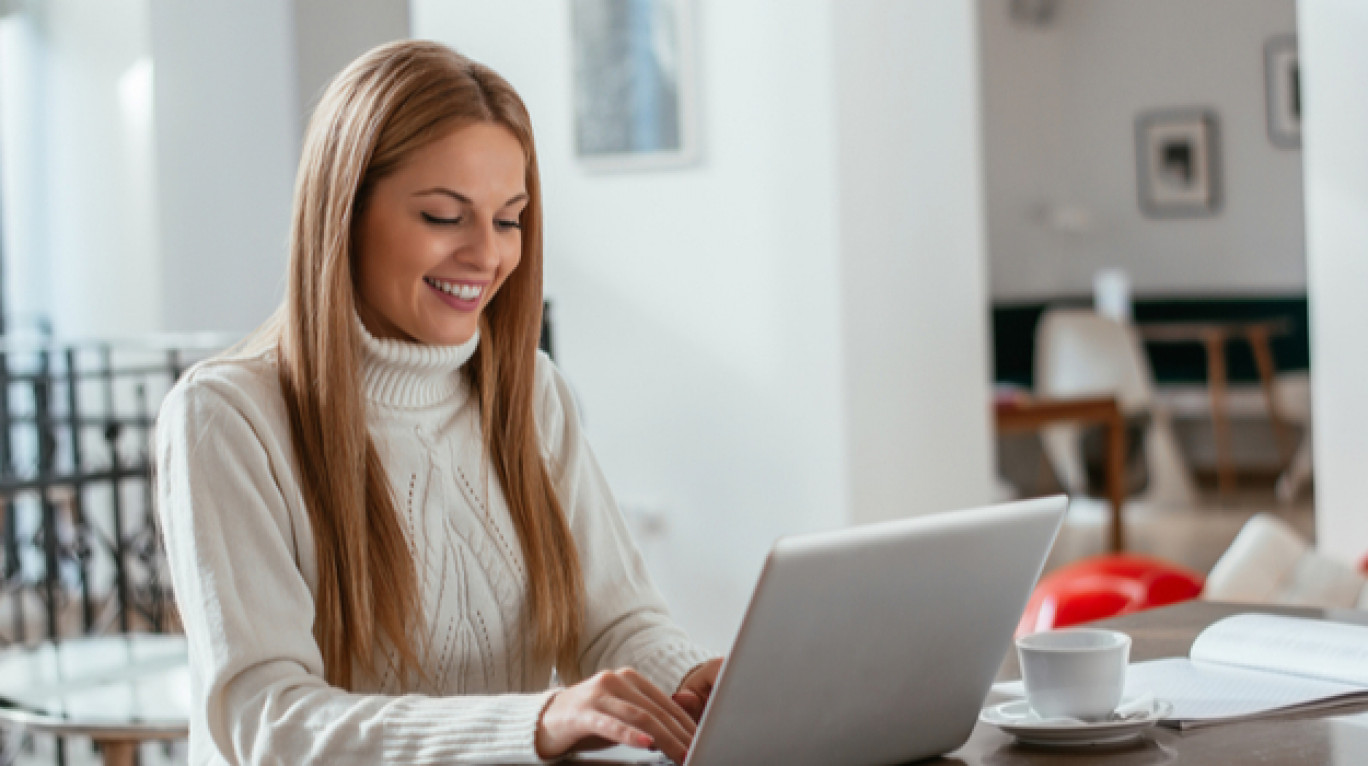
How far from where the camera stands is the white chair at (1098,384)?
6703 millimetres

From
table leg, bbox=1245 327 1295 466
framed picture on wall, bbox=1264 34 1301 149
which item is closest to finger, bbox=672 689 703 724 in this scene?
table leg, bbox=1245 327 1295 466

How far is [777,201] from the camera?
12.4 feet

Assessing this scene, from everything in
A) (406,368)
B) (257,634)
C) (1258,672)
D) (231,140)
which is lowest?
(1258,672)

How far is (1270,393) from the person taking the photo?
24.3 feet

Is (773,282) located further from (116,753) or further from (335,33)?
(116,753)

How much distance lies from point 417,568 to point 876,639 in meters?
0.52

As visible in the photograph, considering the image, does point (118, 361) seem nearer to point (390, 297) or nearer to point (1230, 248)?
point (1230, 248)

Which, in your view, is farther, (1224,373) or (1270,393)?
(1224,373)

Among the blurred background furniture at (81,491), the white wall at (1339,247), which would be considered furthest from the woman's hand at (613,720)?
the white wall at (1339,247)

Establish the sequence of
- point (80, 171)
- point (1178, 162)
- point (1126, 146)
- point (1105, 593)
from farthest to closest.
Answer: point (1126, 146) < point (1178, 162) < point (80, 171) < point (1105, 593)

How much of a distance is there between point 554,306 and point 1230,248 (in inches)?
205

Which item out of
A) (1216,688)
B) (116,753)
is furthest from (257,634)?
(116,753)

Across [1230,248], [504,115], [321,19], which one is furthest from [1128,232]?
[504,115]

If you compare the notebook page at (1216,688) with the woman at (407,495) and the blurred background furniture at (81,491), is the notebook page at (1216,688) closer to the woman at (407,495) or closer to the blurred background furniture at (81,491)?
the woman at (407,495)
